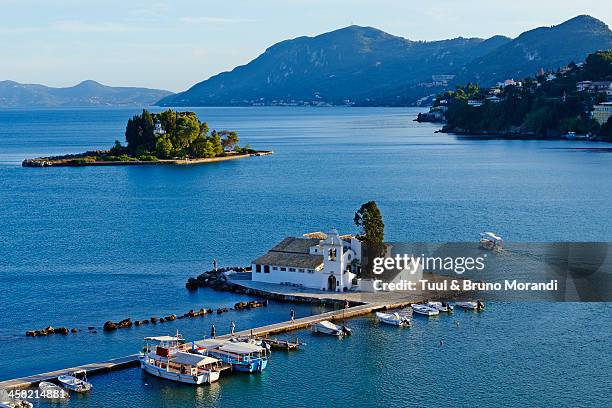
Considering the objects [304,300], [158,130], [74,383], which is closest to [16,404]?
[74,383]

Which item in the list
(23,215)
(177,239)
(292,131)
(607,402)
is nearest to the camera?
(607,402)

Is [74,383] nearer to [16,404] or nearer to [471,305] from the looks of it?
[16,404]

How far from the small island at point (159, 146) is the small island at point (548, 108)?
183ft

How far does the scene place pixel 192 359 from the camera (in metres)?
27.6

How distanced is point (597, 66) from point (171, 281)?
134205mm

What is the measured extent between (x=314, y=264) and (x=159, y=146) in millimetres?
68397

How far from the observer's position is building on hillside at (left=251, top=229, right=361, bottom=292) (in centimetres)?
3616

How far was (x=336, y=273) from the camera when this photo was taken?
1426 inches

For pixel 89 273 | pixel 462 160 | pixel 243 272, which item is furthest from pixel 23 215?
pixel 462 160

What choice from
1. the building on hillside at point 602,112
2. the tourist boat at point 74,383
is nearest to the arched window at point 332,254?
the tourist boat at point 74,383

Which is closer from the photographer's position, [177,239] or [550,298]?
[550,298]

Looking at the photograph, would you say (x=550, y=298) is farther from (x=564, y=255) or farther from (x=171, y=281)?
(x=171, y=281)

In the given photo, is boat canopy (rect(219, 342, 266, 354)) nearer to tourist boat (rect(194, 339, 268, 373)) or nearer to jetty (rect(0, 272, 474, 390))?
tourist boat (rect(194, 339, 268, 373))

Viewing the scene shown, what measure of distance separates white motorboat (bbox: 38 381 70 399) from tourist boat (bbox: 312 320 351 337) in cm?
921
